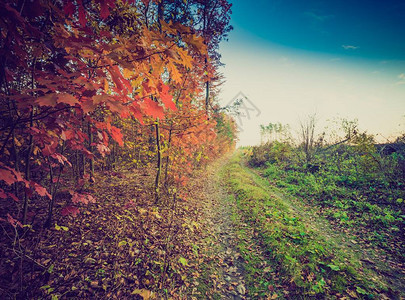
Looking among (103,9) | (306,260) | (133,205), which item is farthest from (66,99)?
(306,260)

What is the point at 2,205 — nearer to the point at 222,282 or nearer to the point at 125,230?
the point at 125,230

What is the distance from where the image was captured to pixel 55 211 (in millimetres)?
3916

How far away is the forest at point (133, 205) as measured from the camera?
1.73 m

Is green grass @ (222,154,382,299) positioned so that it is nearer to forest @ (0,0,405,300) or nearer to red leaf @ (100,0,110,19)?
forest @ (0,0,405,300)

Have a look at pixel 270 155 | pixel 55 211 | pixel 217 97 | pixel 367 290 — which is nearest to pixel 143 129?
pixel 55 211

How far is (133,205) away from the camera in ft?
15.9

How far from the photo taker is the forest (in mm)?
1727

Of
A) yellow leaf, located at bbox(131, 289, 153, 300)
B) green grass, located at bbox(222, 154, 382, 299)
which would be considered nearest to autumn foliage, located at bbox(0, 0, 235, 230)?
yellow leaf, located at bbox(131, 289, 153, 300)

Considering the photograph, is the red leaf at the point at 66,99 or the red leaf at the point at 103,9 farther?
the red leaf at the point at 103,9

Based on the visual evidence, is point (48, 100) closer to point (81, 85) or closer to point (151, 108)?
point (81, 85)

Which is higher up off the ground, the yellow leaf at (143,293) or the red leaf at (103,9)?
the red leaf at (103,9)

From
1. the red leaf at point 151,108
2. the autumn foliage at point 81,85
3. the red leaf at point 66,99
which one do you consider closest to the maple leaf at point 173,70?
the autumn foliage at point 81,85

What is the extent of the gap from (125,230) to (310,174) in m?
11.9

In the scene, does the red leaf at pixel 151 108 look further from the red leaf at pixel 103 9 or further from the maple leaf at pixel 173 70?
the red leaf at pixel 103 9
